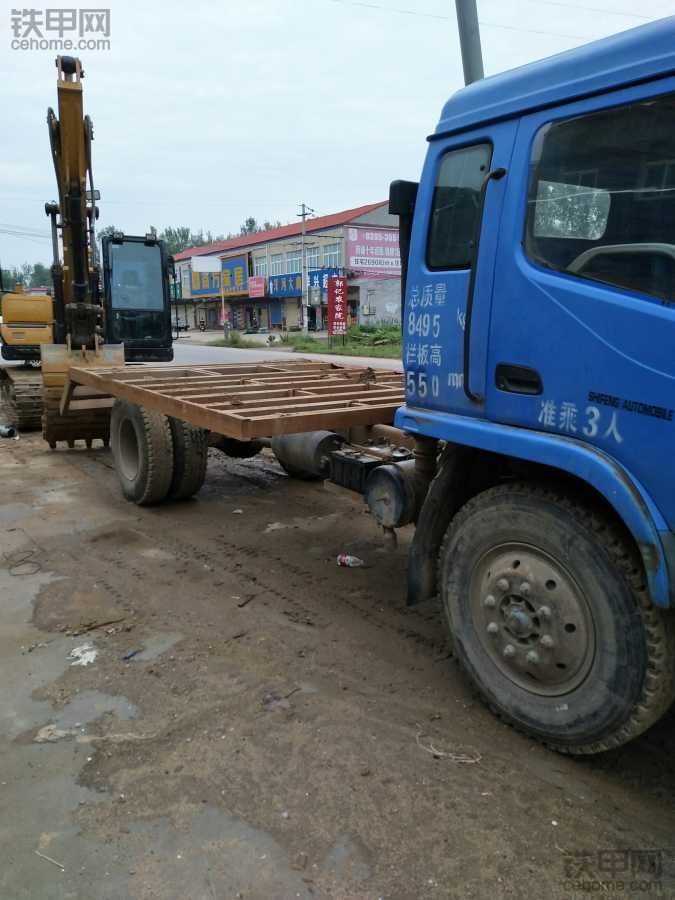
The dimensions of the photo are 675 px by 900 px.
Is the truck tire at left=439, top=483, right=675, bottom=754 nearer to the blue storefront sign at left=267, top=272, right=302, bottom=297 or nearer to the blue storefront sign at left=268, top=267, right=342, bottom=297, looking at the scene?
the blue storefront sign at left=268, top=267, right=342, bottom=297

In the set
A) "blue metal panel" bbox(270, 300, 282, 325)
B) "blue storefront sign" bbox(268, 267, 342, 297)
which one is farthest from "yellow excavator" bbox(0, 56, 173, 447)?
"blue metal panel" bbox(270, 300, 282, 325)

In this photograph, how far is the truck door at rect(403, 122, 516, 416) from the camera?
2811 millimetres

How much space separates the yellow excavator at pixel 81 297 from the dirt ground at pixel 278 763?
4.87 m

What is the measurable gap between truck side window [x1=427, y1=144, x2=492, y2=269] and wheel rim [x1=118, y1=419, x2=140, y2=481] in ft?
14.3

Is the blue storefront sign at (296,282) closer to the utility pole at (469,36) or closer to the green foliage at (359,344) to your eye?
the green foliage at (359,344)

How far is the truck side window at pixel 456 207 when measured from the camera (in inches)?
114

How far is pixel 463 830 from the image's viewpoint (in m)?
2.46

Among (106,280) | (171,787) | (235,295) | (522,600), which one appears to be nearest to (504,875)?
(522,600)

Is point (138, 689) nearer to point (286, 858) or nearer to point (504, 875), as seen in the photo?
point (286, 858)

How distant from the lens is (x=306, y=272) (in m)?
44.2

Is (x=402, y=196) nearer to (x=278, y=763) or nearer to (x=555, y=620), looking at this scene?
(x=555, y=620)

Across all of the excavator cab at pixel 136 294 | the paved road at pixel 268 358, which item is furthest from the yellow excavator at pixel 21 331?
the paved road at pixel 268 358

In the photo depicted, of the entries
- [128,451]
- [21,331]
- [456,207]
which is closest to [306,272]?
[21,331]

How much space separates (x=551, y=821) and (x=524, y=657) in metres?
0.60
